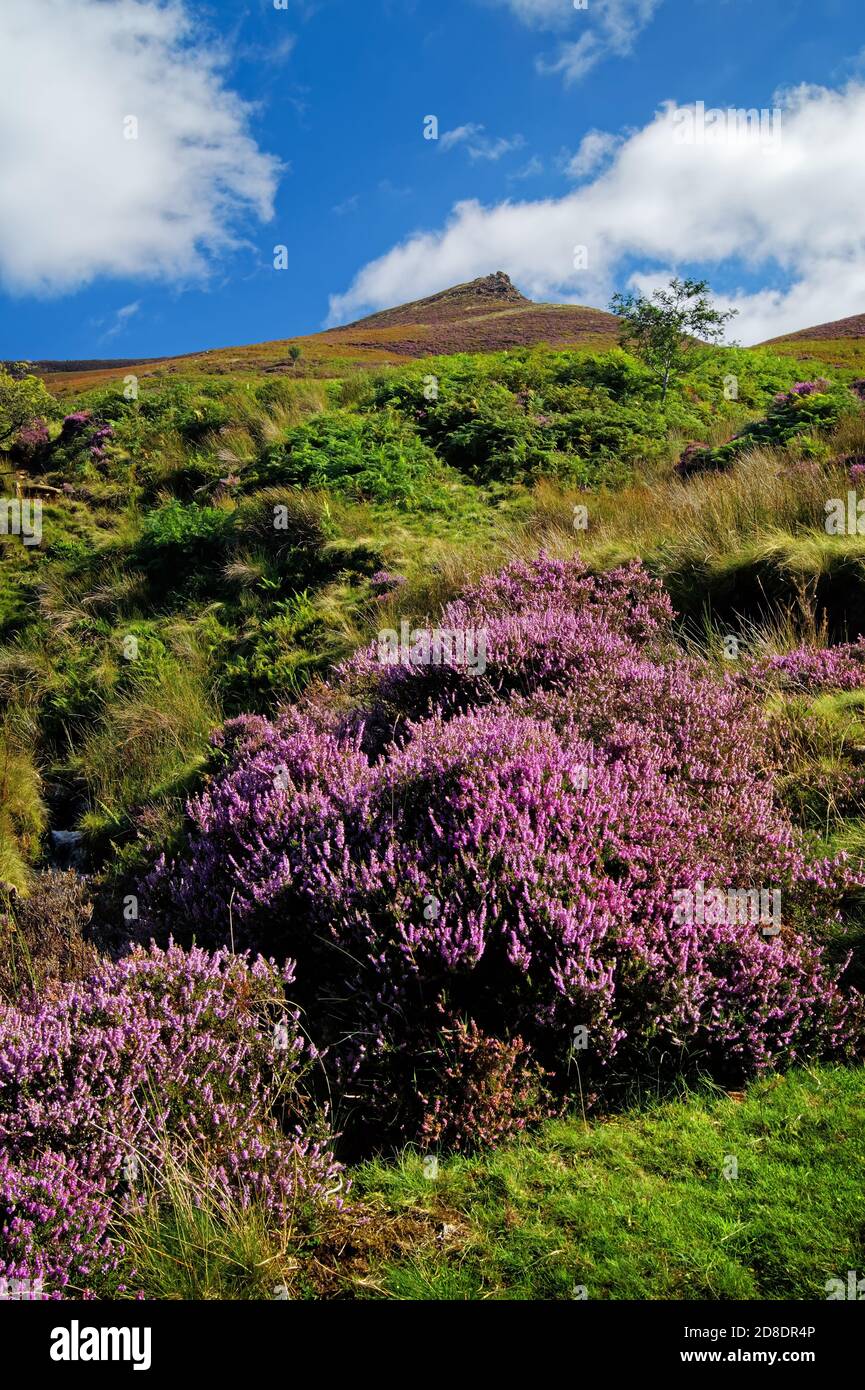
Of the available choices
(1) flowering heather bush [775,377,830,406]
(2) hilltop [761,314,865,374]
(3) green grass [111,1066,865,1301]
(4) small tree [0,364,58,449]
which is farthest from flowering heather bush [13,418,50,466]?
(2) hilltop [761,314,865,374]

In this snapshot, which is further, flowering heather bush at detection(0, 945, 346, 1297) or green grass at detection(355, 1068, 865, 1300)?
flowering heather bush at detection(0, 945, 346, 1297)

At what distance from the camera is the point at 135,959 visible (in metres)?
3.42

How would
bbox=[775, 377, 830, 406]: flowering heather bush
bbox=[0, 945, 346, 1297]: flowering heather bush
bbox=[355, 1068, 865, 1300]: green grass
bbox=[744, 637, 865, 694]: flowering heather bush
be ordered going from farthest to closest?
bbox=[775, 377, 830, 406]: flowering heather bush < bbox=[744, 637, 865, 694]: flowering heather bush < bbox=[0, 945, 346, 1297]: flowering heather bush < bbox=[355, 1068, 865, 1300]: green grass

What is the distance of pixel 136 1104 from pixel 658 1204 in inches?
67.7

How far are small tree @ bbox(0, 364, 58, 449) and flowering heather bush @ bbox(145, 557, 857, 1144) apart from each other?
16321 mm

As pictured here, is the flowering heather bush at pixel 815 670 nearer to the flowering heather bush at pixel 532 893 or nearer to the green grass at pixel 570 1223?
the flowering heather bush at pixel 532 893

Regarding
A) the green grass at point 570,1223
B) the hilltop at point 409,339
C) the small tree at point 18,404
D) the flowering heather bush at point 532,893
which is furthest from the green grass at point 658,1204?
the hilltop at point 409,339

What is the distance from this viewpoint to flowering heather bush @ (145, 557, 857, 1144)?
3.02m

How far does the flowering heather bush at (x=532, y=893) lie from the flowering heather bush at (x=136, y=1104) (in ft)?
1.04

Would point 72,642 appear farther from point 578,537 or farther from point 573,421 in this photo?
point 573,421

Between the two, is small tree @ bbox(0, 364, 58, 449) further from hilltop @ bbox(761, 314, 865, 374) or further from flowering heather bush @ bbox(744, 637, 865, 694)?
hilltop @ bbox(761, 314, 865, 374)

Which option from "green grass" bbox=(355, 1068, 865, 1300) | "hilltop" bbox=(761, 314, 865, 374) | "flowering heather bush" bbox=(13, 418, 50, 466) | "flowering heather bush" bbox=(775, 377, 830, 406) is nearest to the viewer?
"green grass" bbox=(355, 1068, 865, 1300)

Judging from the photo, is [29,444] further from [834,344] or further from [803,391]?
[834,344]

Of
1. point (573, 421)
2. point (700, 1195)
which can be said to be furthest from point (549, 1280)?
point (573, 421)
